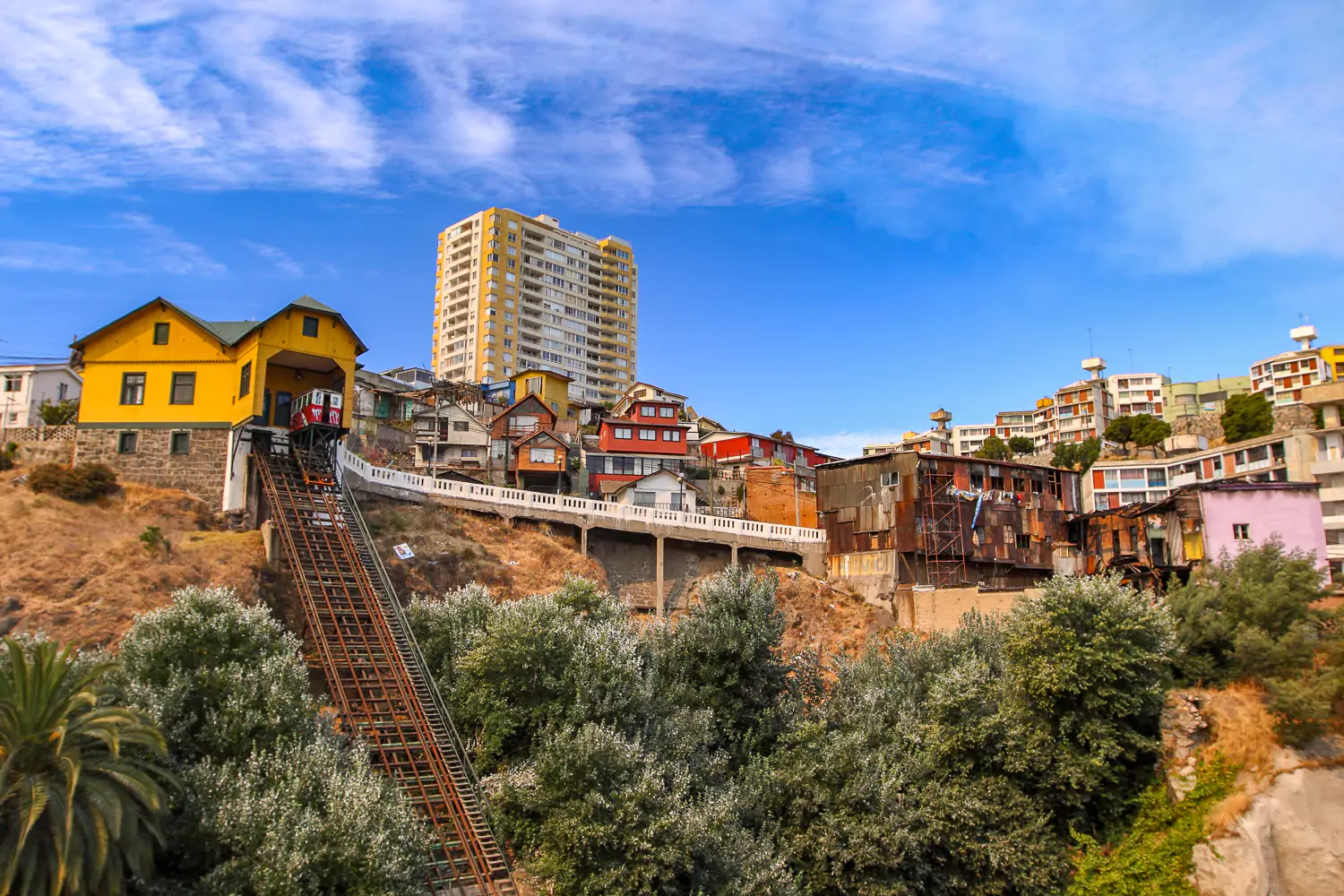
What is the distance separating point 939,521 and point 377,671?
33.5 m

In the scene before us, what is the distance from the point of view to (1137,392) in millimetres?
122000

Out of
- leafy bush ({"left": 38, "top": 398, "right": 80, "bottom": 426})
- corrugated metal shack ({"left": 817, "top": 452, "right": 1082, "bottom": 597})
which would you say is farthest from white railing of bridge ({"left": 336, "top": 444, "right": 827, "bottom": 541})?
leafy bush ({"left": 38, "top": 398, "right": 80, "bottom": 426})

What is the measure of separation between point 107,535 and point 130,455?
24.9ft

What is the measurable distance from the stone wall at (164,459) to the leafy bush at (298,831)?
1984 centimetres

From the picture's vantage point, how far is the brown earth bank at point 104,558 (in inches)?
1096

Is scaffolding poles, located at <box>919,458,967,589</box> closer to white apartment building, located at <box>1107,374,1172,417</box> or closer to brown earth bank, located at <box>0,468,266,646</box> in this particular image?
brown earth bank, located at <box>0,468,266,646</box>

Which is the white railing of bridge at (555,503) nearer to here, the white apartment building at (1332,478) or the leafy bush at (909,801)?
the leafy bush at (909,801)

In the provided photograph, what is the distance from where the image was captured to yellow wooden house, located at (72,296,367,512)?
3872 centimetres

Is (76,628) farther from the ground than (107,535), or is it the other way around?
(107,535)

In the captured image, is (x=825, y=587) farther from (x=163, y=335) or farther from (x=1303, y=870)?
(x=163, y=335)

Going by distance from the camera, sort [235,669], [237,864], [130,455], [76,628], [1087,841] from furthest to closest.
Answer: [130,455] → [1087,841] → [76,628] → [235,669] → [237,864]

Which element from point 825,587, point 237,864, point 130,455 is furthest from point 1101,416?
point 237,864

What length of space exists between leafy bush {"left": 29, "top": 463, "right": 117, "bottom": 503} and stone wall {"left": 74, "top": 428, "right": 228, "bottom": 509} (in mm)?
1925

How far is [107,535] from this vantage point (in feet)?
107
